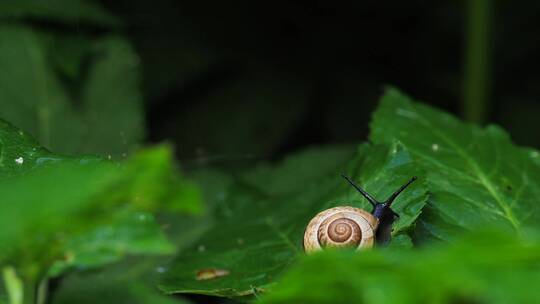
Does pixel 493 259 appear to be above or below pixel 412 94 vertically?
above

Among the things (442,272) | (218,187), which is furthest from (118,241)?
(218,187)

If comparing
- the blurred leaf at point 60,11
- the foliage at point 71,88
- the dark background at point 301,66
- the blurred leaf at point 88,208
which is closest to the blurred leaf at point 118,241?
the blurred leaf at point 88,208

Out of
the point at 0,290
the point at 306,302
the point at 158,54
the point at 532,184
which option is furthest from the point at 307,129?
the point at 306,302

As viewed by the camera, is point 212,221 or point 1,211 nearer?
point 1,211

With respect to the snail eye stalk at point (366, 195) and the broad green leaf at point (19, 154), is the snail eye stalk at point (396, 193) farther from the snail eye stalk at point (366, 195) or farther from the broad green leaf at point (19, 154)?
the broad green leaf at point (19, 154)

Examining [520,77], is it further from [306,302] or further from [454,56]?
[306,302]

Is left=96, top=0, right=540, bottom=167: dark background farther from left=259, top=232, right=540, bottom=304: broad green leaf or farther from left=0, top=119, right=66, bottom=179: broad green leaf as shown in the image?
left=259, top=232, right=540, bottom=304: broad green leaf

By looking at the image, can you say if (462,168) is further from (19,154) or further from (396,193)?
(19,154)
